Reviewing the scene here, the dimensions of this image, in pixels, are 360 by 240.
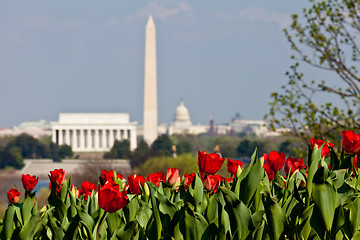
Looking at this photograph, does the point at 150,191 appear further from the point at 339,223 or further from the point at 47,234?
the point at 339,223

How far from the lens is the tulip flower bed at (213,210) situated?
465cm

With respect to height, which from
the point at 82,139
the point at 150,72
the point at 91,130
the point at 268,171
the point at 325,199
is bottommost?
the point at 82,139

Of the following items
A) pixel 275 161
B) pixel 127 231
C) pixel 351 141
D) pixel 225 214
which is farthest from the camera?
pixel 275 161

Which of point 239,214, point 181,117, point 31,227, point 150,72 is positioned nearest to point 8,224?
point 31,227

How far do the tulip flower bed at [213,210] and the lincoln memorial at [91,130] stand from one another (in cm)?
10876

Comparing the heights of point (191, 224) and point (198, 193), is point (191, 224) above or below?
below

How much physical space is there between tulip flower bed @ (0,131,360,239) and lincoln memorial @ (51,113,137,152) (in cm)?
10876

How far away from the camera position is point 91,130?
116438 millimetres

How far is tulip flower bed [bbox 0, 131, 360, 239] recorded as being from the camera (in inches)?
183

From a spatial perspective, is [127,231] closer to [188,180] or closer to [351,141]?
[188,180]

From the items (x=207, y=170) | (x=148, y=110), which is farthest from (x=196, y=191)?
(x=148, y=110)

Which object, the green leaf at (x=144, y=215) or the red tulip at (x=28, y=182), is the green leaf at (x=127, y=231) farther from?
the red tulip at (x=28, y=182)

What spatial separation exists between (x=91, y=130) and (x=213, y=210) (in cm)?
11264

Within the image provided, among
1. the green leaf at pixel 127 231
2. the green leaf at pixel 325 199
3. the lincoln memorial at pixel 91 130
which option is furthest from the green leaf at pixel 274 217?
the lincoln memorial at pixel 91 130
